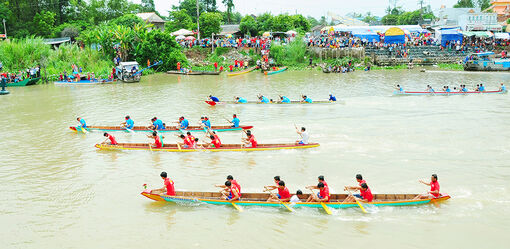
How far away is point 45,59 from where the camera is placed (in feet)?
119

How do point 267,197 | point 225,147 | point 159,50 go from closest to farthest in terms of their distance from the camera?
point 267,197 < point 225,147 < point 159,50

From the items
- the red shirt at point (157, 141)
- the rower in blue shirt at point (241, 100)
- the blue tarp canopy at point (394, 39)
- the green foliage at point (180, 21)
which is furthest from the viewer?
the green foliage at point (180, 21)

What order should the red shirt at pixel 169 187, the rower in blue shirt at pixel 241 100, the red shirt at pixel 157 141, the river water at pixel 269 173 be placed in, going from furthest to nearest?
1. the rower in blue shirt at pixel 241 100
2. the red shirt at pixel 157 141
3. the red shirt at pixel 169 187
4. the river water at pixel 269 173

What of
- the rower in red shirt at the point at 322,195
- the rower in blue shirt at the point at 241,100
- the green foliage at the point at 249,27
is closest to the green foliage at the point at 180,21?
the green foliage at the point at 249,27

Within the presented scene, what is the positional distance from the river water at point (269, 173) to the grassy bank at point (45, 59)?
13.6 m

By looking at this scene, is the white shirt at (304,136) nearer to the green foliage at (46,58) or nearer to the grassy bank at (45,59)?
the grassy bank at (45,59)

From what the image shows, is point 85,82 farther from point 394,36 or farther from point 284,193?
point 394,36

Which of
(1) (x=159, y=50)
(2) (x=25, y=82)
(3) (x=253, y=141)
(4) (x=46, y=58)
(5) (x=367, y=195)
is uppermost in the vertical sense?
(1) (x=159, y=50)

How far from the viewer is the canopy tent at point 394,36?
145 ft

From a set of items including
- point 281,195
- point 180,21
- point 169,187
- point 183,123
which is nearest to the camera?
point 281,195

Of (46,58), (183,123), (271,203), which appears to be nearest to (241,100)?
(183,123)

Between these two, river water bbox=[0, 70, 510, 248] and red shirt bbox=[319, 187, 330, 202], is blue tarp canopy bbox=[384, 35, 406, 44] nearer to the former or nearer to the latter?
river water bbox=[0, 70, 510, 248]

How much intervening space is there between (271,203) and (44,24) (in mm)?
50230

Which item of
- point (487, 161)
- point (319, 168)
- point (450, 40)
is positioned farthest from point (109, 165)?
point (450, 40)
